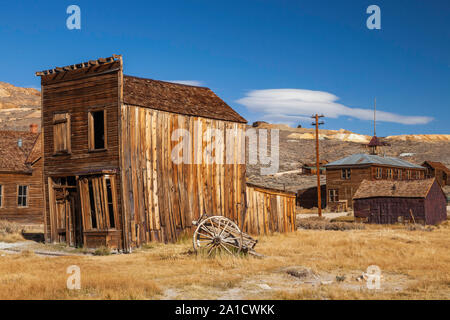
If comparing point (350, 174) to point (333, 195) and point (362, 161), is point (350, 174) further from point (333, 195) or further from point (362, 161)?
point (333, 195)

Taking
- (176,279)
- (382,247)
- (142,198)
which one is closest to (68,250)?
(142,198)

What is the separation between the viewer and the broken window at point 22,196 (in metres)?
30.1

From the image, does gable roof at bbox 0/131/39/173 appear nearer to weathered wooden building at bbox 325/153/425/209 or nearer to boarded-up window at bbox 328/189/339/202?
weathered wooden building at bbox 325/153/425/209

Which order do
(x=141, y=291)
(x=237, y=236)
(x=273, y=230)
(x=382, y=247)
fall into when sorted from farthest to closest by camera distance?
(x=273, y=230) → (x=382, y=247) → (x=237, y=236) → (x=141, y=291)

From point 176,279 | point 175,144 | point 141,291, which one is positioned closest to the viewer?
point 141,291

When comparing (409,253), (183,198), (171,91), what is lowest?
(409,253)

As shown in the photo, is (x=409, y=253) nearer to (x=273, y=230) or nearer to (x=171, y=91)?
(x=273, y=230)

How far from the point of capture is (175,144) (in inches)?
805

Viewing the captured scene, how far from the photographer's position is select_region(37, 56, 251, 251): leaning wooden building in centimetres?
1872

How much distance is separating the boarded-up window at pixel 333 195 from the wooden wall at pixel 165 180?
1026 inches

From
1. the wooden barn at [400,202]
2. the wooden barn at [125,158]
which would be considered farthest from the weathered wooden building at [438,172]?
the wooden barn at [125,158]

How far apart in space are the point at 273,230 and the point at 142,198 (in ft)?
23.6

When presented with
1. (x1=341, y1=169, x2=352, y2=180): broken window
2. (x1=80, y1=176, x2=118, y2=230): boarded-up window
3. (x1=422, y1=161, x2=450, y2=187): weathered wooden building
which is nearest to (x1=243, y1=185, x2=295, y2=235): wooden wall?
(x1=80, y1=176, x2=118, y2=230): boarded-up window

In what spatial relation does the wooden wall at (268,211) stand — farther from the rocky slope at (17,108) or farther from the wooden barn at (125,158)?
the rocky slope at (17,108)
